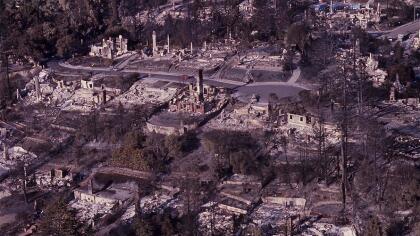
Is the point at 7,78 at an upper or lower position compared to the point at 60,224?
upper

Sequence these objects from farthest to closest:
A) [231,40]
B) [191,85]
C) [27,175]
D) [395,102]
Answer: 1. [231,40]
2. [191,85]
3. [395,102]
4. [27,175]

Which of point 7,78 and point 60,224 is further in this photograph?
point 7,78

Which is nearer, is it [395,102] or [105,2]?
[395,102]

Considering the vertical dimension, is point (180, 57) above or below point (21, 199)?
above

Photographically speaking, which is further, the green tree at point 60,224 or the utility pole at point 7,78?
the utility pole at point 7,78

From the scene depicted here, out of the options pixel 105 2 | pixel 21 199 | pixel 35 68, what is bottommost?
pixel 21 199

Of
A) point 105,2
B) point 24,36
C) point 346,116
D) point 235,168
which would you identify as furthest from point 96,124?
point 105,2

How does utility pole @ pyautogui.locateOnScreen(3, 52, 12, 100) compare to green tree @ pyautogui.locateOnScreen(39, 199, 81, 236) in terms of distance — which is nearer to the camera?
green tree @ pyautogui.locateOnScreen(39, 199, 81, 236)

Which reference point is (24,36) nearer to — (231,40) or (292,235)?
(231,40)

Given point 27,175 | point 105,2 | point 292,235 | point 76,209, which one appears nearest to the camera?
point 292,235

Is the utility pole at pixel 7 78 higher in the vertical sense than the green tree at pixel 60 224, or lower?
higher

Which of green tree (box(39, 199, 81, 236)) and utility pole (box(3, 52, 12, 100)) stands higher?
utility pole (box(3, 52, 12, 100))
